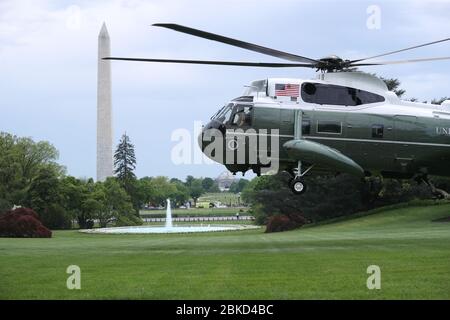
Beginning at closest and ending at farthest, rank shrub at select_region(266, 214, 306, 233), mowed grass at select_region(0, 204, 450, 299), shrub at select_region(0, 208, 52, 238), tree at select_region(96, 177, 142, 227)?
mowed grass at select_region(0, 204, 450, 299) < shrub at select_region(0, 208, 52, 238) < shrub at select_region(266, 214, 306, 233) < tree at select_region(96, 177, 142, 227)

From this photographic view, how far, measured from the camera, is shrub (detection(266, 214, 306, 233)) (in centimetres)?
5444

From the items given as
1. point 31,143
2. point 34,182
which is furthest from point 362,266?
point 31,143

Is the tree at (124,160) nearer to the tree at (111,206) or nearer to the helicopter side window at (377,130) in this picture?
the tree at (111,206)

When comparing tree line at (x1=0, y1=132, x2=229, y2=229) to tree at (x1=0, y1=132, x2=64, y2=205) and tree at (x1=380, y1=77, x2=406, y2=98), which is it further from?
tree at (x1=380, y1=77, x2=406, y2=98)

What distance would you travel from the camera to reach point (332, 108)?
2273 centimetres

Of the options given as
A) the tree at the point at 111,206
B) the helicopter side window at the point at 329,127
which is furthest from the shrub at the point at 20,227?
the tree at the point at 111,206

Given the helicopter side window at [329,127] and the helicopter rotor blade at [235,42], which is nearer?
the helicopter rotor blade at [235,42]

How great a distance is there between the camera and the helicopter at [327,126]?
73.7ft

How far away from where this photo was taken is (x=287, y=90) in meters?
22.7

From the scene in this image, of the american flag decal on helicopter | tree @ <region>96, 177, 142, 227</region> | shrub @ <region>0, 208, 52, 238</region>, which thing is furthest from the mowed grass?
tree @ <region>96, 177, 142, 227</region>

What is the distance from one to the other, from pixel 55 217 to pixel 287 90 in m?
54.7

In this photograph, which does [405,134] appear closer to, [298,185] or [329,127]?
[329,127]

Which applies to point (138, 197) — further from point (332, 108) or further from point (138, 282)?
point (138, 282)

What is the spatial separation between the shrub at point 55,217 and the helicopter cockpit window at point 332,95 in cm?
5395
